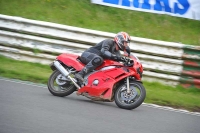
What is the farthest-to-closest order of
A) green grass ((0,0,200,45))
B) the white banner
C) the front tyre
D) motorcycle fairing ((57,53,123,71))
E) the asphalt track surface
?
1. green grass ((0,0,200,45))
2. the white banner
3. motorcycle fairing ((57,53,123,71))
4. the front tyre
5. the asphalt track surface

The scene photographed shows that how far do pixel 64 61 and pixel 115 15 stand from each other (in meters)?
5.53

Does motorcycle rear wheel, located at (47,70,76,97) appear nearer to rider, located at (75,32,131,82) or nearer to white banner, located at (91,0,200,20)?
rider, located at (75,32,131,82)

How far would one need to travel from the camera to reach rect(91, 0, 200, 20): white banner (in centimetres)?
1312

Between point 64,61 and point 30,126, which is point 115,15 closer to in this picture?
point 64,61

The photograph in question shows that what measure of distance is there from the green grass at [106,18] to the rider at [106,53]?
4580 millimetres

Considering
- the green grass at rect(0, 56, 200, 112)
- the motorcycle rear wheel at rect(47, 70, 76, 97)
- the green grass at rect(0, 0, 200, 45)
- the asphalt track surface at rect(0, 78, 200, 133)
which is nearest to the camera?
the asphalt track surface at rect(0, 78, 200, 133)

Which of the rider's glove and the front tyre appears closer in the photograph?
the front tyre

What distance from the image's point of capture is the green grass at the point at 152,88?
385 inches

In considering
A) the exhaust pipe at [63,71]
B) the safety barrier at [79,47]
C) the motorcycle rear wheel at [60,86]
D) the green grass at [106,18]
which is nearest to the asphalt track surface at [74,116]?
the motorcycle rear wheel at [60,86]

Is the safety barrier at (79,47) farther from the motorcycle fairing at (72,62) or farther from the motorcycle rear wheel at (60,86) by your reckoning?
the motorcycle rear wheel at (60,86)

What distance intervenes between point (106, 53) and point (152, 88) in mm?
2871

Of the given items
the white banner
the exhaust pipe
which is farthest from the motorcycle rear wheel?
the white banner

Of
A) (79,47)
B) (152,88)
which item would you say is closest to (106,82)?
(152,88)

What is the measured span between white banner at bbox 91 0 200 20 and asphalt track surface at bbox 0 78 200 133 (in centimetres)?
504
